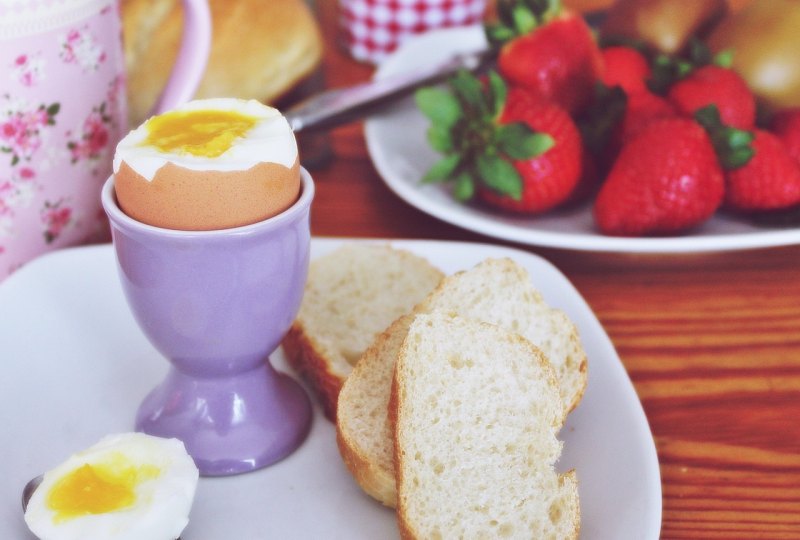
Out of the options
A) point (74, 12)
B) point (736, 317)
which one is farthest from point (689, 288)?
point (74, 12)

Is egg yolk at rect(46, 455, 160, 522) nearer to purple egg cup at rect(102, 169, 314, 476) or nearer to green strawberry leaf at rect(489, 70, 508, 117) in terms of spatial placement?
purple egg cup at rect(102, 169, 314, 476)

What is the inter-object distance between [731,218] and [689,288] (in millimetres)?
156

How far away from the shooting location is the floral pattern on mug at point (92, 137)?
0.95 metres

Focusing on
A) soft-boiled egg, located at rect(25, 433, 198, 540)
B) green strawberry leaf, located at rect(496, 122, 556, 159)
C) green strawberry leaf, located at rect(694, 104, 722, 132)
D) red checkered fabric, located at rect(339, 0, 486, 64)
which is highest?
green strawberry leaf, located at rect(694, 104, 722, 132)

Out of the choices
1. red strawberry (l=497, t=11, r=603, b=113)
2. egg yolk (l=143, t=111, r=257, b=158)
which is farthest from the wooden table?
egg yolk (l=143, t=111, r=257, b=158)

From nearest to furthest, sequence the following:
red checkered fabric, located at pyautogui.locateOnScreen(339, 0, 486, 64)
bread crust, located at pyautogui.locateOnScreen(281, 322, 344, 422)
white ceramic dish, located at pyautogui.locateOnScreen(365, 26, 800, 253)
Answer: bread crust, located at pyautogui.locateOnScreen(281, 322, 344, 422)
white ceramic dish, located at pyautogui.locateOnScreen(365, 26, 800, 253)
red checkered fabric, located at pyautogui.locateOnScreen(339, 0, 486, 64)

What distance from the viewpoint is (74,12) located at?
864mm

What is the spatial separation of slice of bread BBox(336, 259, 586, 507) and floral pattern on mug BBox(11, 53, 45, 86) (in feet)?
1.50

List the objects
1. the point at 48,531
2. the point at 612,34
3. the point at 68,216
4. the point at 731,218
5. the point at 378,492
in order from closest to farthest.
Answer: the point at 48,531, the point at 378,492, the point at 68,216, the point at 731,218, the point at 612,34

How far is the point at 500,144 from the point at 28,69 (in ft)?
1.89

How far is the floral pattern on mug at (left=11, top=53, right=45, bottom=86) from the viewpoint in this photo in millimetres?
839

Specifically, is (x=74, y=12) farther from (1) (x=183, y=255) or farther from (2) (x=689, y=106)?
(2) (x=689, y=106)

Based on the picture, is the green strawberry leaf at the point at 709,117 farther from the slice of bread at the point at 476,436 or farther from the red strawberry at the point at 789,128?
the slice of bread at the point at 476,436

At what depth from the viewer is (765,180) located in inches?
43.2
